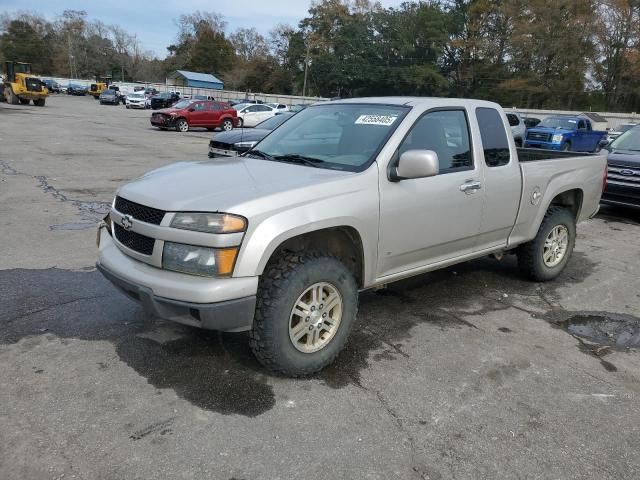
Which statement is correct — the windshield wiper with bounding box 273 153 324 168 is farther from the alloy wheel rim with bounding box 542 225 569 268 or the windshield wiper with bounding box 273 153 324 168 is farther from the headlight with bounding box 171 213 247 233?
the alloy wheel rim with bounding box 542 225 569 268

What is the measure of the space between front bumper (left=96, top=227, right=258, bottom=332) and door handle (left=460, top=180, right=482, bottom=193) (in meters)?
2.06

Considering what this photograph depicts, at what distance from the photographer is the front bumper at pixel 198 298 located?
297 cm

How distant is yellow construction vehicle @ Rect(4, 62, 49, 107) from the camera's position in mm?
37219

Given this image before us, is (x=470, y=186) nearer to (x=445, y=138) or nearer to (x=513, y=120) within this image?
(x=445, y=138)

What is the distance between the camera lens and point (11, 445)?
2.68m

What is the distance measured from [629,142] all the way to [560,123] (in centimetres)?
1048

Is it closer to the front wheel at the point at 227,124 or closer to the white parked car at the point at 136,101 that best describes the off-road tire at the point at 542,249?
the front wheel at the point at 227,124

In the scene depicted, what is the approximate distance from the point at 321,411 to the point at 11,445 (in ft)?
5.43

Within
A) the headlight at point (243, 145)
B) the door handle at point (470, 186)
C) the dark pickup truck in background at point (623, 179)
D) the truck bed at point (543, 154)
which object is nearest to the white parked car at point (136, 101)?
the headlight at point (243, 145)

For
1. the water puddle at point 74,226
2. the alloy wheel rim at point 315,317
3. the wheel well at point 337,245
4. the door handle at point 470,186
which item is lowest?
the water puddle at point 74,226

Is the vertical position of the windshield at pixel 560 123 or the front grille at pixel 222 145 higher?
the windshield at pixel 560 123

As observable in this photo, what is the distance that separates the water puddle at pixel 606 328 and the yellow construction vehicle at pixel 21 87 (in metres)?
41.5

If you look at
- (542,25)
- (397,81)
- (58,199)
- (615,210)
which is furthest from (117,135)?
(397,81)

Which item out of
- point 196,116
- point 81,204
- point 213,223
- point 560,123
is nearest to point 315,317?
point 213,223
